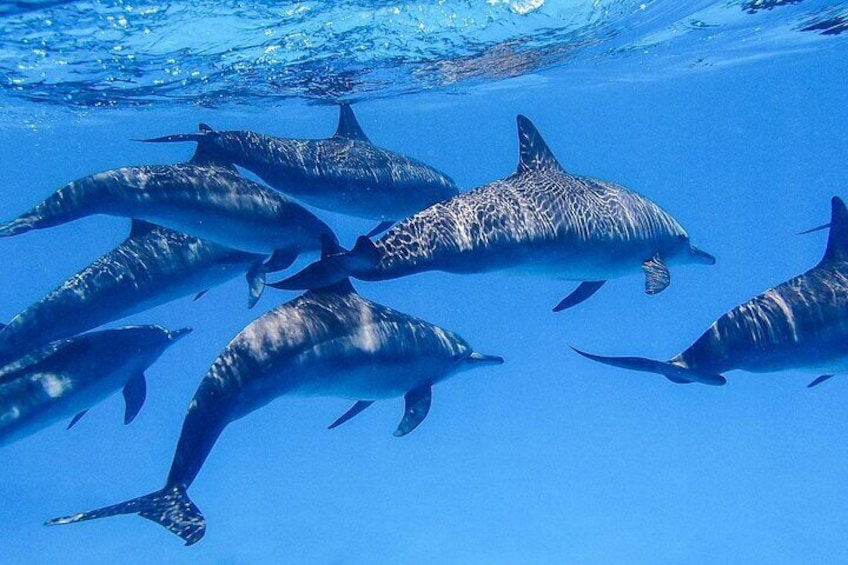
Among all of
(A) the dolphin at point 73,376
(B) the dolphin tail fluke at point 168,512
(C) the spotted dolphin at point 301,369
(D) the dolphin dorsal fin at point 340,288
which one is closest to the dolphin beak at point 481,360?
(C) the spotted dolphin at point 301,369

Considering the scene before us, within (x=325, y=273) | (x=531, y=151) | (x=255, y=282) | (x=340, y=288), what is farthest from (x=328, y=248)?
(x=531, y=151)

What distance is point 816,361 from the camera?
7.19 metres

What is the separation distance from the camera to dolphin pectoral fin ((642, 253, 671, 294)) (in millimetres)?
8164

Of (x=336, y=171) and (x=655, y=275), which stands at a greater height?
(x=336, y=171)

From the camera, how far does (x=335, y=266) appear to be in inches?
247

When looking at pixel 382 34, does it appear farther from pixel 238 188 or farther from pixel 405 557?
pixel 405 557

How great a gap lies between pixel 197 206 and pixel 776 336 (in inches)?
248

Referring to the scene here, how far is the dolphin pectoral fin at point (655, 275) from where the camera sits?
8.16 meters

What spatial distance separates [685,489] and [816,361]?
22.4 metres

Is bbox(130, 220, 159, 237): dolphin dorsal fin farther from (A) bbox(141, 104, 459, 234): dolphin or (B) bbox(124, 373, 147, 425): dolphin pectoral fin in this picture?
(B) bbox(124, 373, 147, 425): dolphin pectoral fin

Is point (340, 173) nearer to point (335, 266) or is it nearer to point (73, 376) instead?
point (335, 266)

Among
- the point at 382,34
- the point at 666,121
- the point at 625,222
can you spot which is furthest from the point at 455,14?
the point at 666,121

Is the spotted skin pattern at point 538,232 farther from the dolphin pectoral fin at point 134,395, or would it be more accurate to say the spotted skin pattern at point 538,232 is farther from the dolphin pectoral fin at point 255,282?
the dolphin pectoral fin at point 134,395

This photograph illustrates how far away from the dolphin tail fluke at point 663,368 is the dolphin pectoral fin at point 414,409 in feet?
7.05
